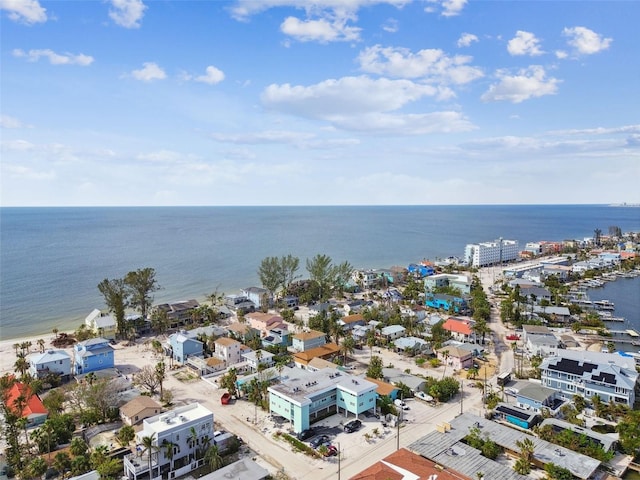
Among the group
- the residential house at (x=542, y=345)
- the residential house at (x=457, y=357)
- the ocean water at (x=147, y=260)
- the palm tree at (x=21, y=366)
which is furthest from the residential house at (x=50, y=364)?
the residential house at (x=542, y=345)

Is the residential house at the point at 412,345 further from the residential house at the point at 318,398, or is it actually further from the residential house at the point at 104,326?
the residential house at the point at 104,326

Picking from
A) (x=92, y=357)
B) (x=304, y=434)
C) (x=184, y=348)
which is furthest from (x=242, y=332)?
(x=304, y=434)

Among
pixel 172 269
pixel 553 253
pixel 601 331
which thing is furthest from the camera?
pixel 553 253

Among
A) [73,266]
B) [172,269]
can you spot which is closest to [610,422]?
[172,269]

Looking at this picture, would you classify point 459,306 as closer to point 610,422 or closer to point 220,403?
point 610,422

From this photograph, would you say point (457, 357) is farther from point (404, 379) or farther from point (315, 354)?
point (315, 354)

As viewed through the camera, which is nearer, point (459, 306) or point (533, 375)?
point (533, 375)
